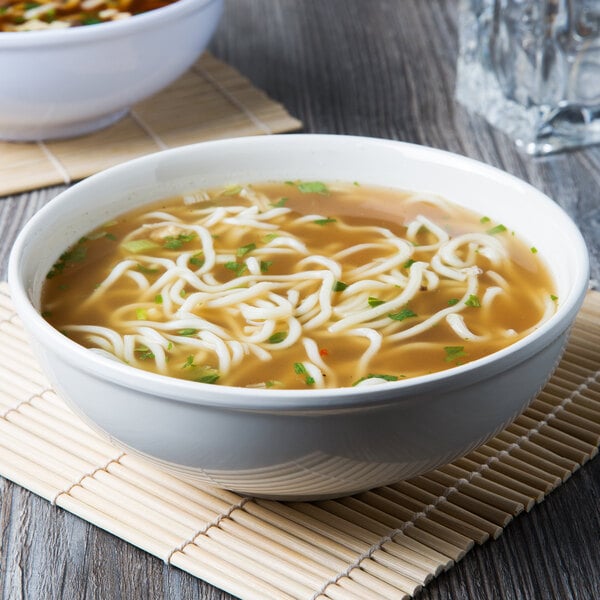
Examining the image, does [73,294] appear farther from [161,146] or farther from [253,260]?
[161,146]

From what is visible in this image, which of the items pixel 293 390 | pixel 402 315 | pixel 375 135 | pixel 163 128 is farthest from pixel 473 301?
pixel 163 128

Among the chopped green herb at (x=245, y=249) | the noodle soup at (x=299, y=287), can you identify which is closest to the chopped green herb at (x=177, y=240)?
the noodle soup at (x=299, y=287)

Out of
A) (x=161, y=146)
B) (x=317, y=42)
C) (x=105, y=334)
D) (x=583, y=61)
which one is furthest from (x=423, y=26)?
(x=105, y=334)

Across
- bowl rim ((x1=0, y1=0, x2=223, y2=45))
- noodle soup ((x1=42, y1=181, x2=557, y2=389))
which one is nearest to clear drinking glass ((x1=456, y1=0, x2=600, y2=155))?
bowl rim ((x1=0, y1=0, x2=223, y2=45))

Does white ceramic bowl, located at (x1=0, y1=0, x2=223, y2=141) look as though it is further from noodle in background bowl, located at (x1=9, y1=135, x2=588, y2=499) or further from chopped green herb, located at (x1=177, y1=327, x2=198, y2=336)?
chopped green herb, located at (x1=177, y1=327, x2=198, y2=336)

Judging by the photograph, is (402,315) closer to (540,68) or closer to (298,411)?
(298,411)
